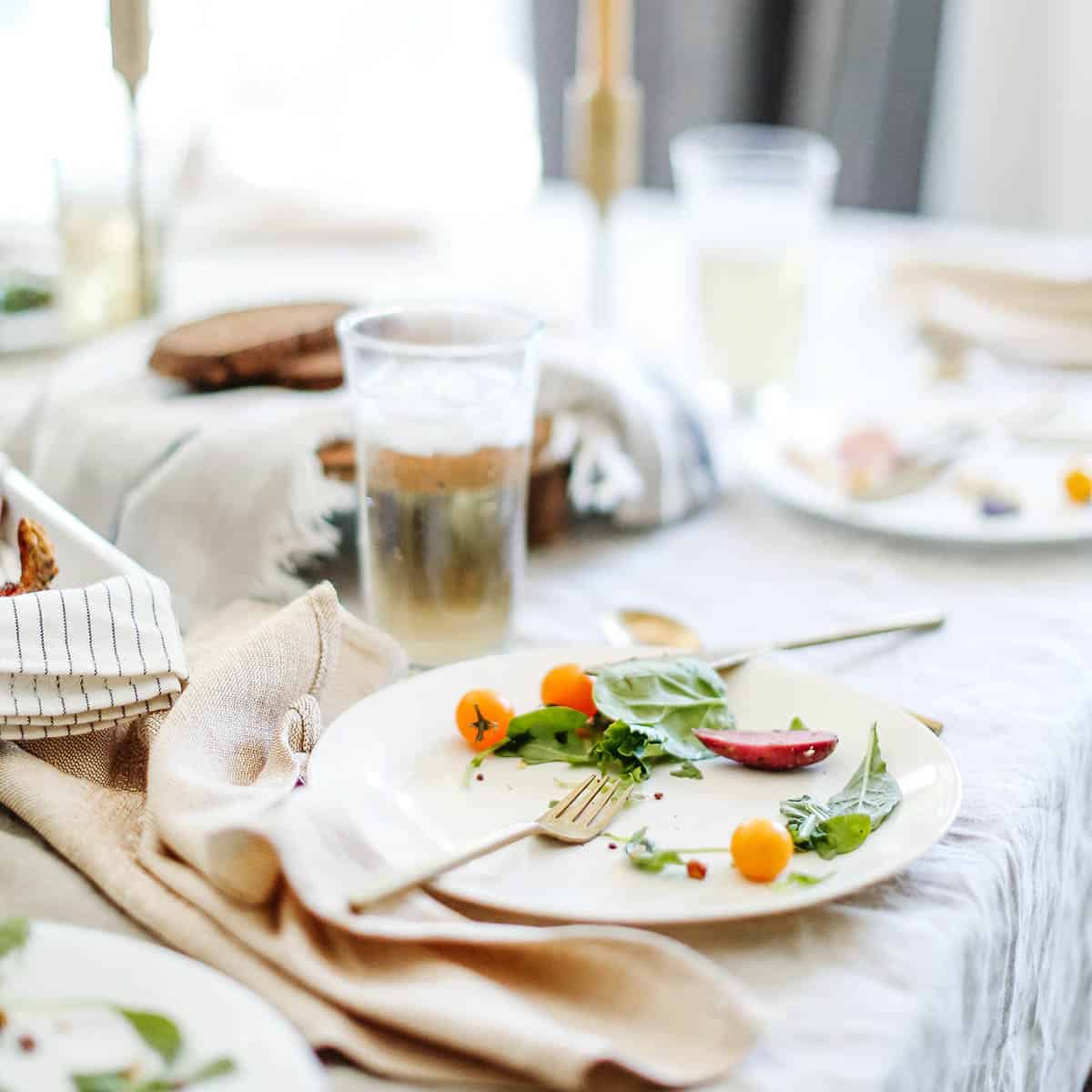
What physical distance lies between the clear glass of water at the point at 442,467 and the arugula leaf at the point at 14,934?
0.39 m

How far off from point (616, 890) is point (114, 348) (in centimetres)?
77

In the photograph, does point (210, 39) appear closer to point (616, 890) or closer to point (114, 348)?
point (114, 348)

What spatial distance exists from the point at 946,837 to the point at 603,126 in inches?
38.8

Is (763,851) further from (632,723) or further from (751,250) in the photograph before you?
(751,250)

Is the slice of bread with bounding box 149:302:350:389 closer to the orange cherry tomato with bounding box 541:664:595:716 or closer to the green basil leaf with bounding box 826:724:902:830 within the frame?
the orange cherry tomato with bounding box 541:664:595:716

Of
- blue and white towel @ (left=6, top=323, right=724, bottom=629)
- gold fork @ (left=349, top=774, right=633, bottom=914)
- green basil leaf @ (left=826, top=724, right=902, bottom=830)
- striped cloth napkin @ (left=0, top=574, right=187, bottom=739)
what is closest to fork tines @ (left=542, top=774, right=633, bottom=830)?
gold fork @ (left=349, top=774, right=633, bottom=914)

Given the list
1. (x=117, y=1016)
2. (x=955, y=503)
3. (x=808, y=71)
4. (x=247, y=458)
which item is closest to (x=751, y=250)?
(x=955, y=503)

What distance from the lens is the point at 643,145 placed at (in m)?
3.52

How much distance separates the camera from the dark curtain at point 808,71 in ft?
10.5

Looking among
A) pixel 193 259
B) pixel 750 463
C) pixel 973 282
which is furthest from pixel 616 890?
pixel 193 259

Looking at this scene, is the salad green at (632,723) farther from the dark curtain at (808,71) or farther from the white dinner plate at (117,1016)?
the dark curtain at (808,71)

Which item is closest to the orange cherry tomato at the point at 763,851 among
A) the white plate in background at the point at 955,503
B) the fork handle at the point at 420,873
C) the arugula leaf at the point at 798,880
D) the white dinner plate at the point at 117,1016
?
the arugula leaf at the point at 798,880

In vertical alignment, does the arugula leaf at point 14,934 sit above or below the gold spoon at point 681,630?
above

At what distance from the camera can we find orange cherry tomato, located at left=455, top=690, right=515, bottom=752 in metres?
0.75
